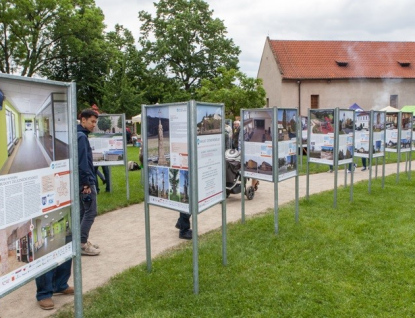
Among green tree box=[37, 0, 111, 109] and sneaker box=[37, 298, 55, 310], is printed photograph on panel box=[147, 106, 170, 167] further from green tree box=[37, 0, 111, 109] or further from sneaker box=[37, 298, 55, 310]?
green tree box=[37, 0, 111, 109]

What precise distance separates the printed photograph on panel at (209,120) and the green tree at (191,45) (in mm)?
37081

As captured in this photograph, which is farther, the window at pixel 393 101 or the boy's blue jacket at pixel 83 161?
the window at pixel 393 101

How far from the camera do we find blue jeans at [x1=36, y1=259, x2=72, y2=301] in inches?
163

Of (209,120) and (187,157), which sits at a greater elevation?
(209,120)

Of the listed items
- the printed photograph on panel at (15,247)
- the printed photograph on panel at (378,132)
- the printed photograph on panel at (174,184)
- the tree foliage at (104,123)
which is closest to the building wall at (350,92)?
the printed photograph on panel at (378,132)

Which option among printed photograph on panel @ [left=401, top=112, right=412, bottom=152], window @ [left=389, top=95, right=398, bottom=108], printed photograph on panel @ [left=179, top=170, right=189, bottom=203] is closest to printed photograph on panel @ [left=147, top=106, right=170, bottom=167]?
printed photograph on panel @ [left=179, top=170, right=189, bottom=203]

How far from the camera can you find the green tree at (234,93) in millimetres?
30047

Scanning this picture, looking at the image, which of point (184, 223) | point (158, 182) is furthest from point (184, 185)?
point (184, 223)

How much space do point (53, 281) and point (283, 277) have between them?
2526 millimetres

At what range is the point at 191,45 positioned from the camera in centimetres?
4194

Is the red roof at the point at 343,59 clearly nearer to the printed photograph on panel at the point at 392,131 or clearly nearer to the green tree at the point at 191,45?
the green tree at the point at 191,45

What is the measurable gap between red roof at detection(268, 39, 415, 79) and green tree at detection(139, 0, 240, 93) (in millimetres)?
5535

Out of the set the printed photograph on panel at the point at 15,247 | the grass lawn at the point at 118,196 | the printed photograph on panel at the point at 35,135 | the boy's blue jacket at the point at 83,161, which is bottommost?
the grass lawn at the point at 118,196

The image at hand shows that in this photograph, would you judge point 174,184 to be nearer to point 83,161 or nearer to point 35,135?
point 83,161
